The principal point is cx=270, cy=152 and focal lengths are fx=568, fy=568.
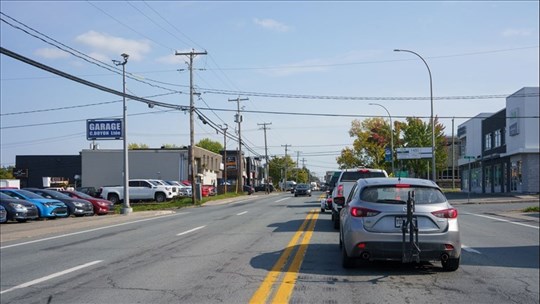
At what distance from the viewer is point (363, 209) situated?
30.8ft

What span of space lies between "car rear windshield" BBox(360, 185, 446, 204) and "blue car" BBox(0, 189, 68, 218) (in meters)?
19.2

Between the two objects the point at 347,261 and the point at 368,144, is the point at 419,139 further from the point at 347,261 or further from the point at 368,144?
the point at 347,261

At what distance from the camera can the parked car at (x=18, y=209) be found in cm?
2306

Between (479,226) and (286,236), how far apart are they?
7881 mm

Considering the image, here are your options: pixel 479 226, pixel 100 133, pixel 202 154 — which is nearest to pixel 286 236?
pixel 479 226

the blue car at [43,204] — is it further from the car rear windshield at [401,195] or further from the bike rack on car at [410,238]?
the bike rack on car at [410,238]

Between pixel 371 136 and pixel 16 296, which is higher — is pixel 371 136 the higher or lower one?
the higher one

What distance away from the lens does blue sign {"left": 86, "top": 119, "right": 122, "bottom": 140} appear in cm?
3578

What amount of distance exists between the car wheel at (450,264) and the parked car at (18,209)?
1884 cm

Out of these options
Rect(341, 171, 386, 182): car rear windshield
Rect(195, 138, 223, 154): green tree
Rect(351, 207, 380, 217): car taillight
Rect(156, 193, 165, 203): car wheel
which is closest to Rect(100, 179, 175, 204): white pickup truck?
Rect(156, 193, 165, 203): car wheel

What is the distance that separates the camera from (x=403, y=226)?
353 inches

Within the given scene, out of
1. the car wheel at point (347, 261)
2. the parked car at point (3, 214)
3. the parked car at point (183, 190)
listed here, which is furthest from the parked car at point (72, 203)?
the car wheel at point (347, 261)

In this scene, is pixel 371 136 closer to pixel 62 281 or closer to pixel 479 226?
pixel 479 226

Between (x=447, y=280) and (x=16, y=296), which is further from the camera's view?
(x=447, y=280)
